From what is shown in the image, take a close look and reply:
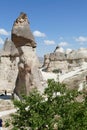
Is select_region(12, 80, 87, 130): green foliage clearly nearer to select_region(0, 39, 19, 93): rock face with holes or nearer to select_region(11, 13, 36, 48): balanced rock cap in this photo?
select_region(11, 13, 36, 48): balanced rock cap

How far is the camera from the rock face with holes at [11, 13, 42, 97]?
23.0 meters

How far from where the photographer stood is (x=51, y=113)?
38.2 ft

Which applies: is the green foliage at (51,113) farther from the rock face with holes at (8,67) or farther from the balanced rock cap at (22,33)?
the rock face with holes at (8,67)

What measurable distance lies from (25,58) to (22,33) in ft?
6.37

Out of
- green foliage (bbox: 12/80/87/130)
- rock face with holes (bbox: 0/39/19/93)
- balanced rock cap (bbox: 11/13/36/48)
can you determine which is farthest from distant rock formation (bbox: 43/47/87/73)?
green foliage (bbox: 12/80/87/130)

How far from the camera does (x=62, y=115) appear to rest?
11.8 meters

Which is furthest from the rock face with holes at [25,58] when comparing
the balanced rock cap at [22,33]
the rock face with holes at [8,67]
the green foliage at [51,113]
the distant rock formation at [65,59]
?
the distant rock formation at [65,59]

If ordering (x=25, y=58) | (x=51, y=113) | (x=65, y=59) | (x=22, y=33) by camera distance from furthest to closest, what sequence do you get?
1. (x=65, y=59)
2. (x=22, y=33)
3. (x=25, y=58)
4. (x=51, y=113)

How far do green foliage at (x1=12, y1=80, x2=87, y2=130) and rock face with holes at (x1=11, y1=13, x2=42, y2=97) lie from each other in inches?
405

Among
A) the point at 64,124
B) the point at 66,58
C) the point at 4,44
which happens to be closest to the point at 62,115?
the point at 64,124

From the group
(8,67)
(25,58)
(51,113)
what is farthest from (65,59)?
(51,113)

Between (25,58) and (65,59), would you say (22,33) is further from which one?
(65,59)

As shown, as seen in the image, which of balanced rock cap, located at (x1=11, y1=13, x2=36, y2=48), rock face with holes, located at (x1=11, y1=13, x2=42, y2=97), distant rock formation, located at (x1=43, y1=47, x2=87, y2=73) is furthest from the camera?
distant rock formation, located at (x1=43, y1=47, x2=87, y2=73)

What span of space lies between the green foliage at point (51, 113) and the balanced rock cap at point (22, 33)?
38.2 ft
